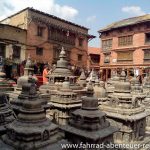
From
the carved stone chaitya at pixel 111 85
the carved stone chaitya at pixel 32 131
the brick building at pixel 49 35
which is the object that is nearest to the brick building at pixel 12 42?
the brick building at pixel 49 35

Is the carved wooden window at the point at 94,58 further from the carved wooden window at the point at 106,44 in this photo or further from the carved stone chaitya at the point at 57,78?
the carved stone chaitya at the point at 57,78

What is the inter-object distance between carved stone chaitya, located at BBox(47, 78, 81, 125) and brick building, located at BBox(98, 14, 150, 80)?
23.1 metres

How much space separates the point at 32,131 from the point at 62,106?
7490mm

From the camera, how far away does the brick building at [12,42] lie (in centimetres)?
2727

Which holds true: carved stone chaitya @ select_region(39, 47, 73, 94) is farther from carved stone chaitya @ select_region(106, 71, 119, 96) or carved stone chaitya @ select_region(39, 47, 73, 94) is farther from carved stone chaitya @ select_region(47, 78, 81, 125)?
carved stone chaitya @ select_region(106, 71, 119, 96)

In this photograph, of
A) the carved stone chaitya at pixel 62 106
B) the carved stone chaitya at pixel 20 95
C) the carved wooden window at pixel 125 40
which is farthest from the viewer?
the carved wooden window at pixel 125 40

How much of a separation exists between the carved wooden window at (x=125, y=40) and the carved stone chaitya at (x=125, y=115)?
27.5 m

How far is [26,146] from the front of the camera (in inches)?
203

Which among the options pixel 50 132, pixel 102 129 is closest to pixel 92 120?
pixel 102 129

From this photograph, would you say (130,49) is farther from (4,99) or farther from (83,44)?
(4,99)

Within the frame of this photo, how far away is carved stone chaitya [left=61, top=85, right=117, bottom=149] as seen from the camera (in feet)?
21.1

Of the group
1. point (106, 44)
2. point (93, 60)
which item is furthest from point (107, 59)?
point (93, 60)

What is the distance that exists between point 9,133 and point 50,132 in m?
1.08

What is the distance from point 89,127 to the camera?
6598mm
